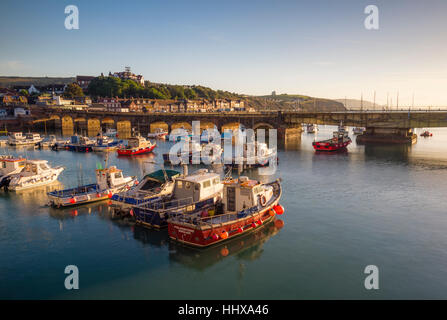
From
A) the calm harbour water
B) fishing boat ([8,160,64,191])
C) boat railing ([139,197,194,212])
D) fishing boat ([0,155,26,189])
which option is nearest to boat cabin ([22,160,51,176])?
fishing boat ([8,160,64,191])

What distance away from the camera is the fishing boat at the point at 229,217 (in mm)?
23625

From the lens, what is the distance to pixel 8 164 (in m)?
43.3

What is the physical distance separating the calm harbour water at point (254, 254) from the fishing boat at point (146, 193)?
1.61m

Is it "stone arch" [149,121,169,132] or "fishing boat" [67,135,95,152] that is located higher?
"stone arch" [149,121,169,132]

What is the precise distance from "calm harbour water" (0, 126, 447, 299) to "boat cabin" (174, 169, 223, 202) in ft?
14.1

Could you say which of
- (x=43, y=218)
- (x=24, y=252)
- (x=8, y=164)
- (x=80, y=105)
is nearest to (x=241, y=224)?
(x=24, y=252)

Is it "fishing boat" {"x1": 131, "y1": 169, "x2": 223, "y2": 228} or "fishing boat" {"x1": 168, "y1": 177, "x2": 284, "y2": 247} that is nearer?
"fishing boat" {"x1": 168, "y1": 177, "x2": 284, "y2": 247}

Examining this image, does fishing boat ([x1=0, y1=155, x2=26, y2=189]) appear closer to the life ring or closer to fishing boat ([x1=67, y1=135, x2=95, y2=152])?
fishing boat ([x1=67, y1=135, x2=95, y2=152])

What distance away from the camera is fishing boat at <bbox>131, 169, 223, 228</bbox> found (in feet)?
88.7

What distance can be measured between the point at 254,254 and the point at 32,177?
3334 cm

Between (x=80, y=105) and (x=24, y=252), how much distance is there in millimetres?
160564

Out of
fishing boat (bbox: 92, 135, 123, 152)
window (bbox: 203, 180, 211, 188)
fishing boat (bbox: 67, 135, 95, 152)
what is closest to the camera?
window (bbox: 203, 180, 211, 188)

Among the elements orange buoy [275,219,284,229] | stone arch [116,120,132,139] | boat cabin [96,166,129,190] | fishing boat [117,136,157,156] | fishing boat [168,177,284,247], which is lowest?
orange buoy [275,219,284,229]
